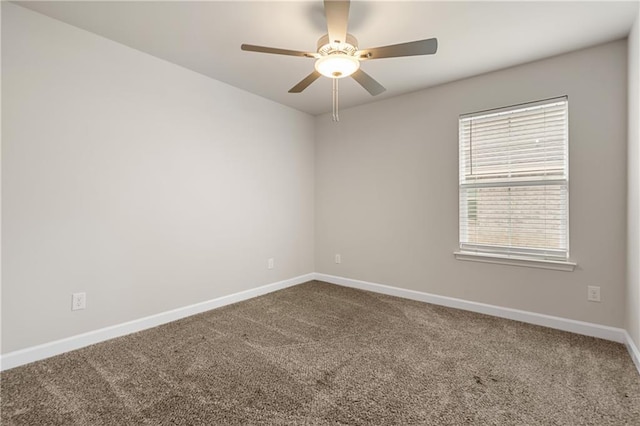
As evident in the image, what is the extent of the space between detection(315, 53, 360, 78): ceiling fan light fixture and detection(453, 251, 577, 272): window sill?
2.20 m

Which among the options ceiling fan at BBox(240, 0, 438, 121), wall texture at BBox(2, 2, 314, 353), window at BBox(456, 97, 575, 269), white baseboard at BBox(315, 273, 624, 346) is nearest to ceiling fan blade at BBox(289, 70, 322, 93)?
ceiling fan at BBox(240, 0, 438, 121)

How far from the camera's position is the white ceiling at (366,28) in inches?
79.7

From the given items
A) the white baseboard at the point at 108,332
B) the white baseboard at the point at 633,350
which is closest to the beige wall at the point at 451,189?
the white baseboard at the point at 633,350

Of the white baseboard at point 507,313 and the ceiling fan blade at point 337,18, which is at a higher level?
the ceiling fan blade at point 337,18

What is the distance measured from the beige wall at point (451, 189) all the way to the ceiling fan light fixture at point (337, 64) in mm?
1694

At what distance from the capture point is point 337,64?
198 cm

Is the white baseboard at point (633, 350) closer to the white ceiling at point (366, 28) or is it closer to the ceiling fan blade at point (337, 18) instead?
the white ceiling at point (366, 28)

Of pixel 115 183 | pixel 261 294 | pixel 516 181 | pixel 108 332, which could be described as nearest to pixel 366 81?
pixel 516 181

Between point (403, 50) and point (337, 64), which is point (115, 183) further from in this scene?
point (403, 50)

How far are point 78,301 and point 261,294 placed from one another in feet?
5.97

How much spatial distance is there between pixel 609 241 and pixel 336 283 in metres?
2.86

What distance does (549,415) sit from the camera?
1559 mm

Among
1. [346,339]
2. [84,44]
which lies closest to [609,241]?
[346,339]

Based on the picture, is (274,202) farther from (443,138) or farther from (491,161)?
(491,161)
